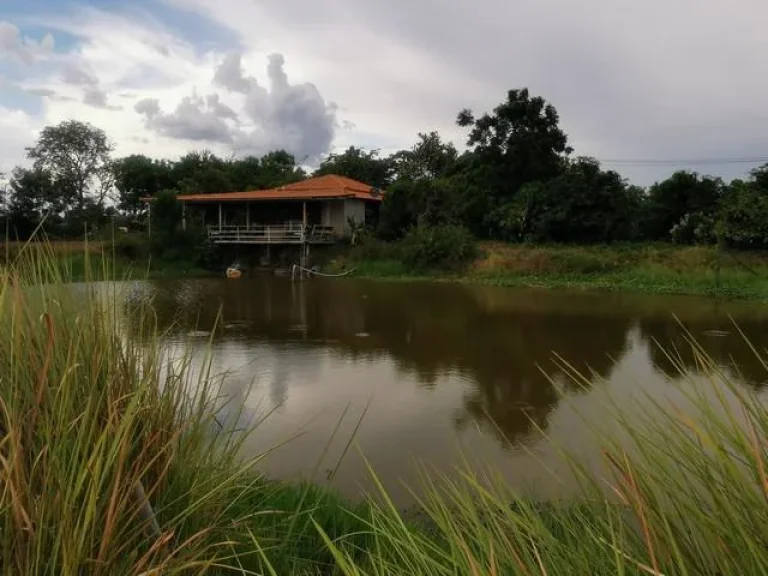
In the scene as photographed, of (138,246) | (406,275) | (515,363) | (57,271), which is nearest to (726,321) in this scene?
(515,363)

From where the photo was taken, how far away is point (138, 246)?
910 inches

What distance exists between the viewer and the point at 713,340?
32.5ft

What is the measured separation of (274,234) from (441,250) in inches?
280

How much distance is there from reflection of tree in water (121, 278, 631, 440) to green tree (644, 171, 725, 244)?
6730 mm

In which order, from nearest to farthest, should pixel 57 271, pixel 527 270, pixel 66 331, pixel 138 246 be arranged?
pixel 66 331 < pixel 57 271 < pixel 527 270 < pixel 138 246

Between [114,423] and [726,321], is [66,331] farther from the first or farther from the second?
[726,321]

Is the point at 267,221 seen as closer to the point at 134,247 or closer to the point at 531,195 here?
the point at 134,247

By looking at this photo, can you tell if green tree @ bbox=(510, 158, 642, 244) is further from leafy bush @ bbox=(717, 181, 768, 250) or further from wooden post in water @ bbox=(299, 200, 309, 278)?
wooden post in water @ bbox=(299, 200, 309, 278)

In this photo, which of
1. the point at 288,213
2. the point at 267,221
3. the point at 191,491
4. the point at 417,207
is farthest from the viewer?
the point at 267,221

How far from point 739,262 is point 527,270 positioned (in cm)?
566

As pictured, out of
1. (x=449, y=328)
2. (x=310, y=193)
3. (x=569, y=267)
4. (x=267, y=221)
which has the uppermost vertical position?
(x=310, y=193)

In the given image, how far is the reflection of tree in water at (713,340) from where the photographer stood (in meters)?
8.20

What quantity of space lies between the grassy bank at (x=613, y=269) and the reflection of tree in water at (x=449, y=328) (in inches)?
80.4

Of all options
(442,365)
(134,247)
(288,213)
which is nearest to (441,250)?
(288,213)
